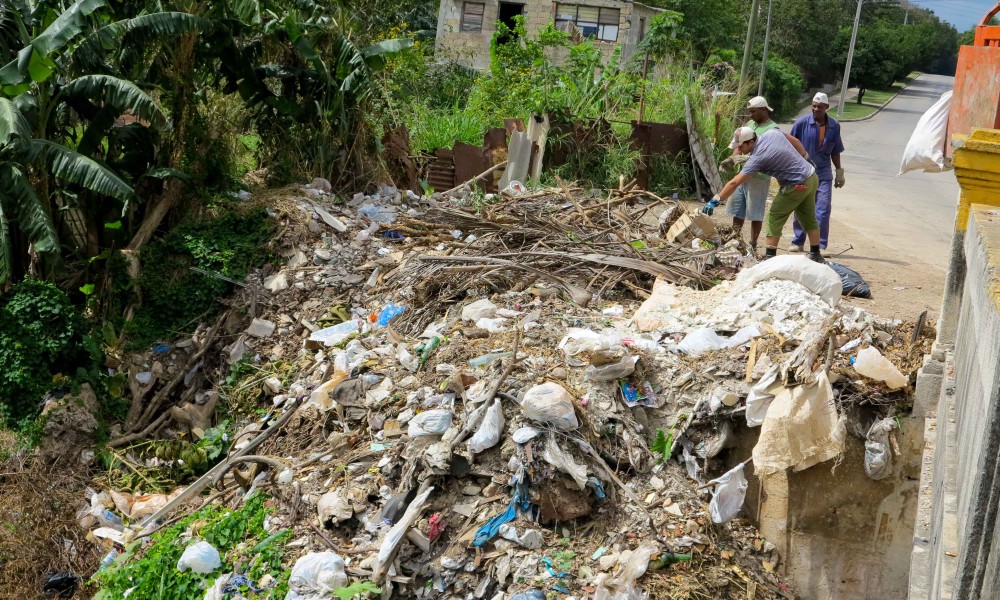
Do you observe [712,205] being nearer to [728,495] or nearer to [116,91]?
[728,495]

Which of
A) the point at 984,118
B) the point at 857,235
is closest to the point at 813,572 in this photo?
the point at 984,118

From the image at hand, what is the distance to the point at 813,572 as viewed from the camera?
5.17 metres

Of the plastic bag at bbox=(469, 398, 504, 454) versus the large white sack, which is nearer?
the plastic bag at bbox=(469, 398, 504, 454)

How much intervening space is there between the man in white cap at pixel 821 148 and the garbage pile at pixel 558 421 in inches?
78.4

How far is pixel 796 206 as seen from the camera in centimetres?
757

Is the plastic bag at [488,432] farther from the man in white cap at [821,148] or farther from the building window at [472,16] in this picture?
the building window at [472,16]

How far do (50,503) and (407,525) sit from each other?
9.80 feet

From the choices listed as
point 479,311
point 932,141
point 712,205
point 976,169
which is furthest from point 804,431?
point 712,205

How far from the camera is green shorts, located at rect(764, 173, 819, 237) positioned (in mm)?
7449

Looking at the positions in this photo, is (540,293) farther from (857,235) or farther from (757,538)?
(857,235)

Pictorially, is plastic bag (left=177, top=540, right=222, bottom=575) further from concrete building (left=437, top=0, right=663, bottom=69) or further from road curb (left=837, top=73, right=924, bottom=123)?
concrete building (left=437, top=0, right=663, bottom=69)

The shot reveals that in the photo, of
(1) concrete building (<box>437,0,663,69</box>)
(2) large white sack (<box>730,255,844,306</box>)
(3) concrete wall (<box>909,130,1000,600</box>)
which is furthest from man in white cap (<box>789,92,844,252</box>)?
(1) concrete building (<box>437,0,663,69</box>)

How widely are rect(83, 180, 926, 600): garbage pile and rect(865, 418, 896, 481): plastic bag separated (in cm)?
2

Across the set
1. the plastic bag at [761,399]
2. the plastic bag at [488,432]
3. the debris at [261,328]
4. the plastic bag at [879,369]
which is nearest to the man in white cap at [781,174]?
the plastic bag at [879,369]
